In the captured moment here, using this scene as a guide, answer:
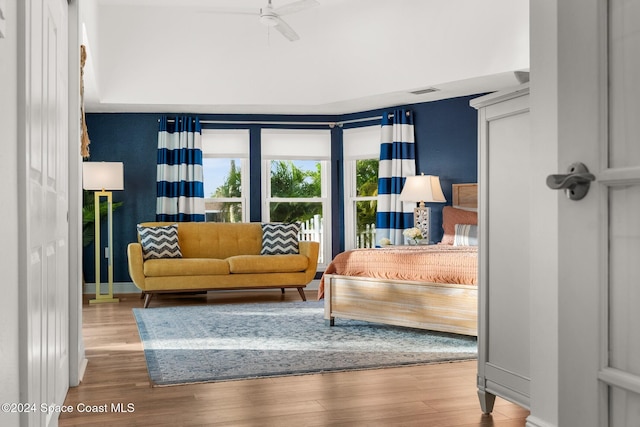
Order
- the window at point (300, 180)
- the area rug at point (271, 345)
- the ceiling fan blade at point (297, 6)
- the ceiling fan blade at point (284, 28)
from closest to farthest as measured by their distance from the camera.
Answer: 1. the area rug at point (271, 345)
2. the ceiling fan blade at point (297, 6)
3. the ceiling fan blade at point (284, 28)
4. the window at point (300, 180)

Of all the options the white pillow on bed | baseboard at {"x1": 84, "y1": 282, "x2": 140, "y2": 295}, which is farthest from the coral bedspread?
baseboard at {"x1": 84, "y1": 282, "x2": 140, "y2": 295}

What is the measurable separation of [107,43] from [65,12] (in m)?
4.35

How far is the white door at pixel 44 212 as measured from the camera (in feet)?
5.63

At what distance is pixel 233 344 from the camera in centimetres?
464

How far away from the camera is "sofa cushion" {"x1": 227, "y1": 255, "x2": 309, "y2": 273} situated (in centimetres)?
705

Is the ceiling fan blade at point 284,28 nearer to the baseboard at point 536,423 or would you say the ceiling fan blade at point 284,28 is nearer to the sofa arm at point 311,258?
Result: the sofa arm at point 311,258

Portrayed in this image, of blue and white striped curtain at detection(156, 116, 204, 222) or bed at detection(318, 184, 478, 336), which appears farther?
blue and white striped curtain at detection(156, 116, 204, 222)

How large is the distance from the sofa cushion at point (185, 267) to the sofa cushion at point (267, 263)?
0.39ft

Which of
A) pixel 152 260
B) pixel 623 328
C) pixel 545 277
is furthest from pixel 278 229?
pixel 623 328

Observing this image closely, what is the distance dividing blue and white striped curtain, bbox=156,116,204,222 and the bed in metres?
3.07

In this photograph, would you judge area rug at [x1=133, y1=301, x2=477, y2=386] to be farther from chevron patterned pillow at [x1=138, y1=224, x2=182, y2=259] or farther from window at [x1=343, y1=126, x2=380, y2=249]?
window at [x1=343, y1=126, x2=380, y2=249]

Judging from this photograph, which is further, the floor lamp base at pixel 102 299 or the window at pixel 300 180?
the window at pixel 300 180

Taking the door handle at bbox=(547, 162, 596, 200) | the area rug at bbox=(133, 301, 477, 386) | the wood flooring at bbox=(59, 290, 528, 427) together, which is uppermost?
the door handle at bbox=(547, 162, 596, 200)
